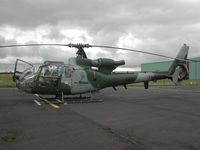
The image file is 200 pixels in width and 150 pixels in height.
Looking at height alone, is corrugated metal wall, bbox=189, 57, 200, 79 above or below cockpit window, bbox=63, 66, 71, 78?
above

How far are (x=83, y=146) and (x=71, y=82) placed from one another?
28.0 ft

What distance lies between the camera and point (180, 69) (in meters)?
16.7

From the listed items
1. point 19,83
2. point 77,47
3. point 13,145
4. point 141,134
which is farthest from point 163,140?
point 19,83

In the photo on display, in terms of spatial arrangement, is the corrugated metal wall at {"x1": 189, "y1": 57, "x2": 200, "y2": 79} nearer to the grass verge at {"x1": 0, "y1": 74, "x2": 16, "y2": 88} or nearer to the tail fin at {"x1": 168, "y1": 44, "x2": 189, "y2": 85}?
the tail fin at {"x1": 168, "y1": 44, "x2": 189, "y2": 85}

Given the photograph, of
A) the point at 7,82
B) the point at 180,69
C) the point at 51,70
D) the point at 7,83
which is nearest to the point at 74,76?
the point at 51,70

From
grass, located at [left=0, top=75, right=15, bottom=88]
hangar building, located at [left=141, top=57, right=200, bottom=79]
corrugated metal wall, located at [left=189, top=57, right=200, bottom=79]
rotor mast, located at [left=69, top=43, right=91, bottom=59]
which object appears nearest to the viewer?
rotor mast, located at [left=69, top=43, right=91, bottom=59]

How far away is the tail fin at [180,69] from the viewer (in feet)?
52.7

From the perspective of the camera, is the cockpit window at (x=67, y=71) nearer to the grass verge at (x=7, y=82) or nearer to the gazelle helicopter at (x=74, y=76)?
the gazelle helicopter at (x=74, y=76)

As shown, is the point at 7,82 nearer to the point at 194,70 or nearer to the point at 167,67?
the point at 194,70

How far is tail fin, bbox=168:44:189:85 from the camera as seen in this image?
16062mm

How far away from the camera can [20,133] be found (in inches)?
208

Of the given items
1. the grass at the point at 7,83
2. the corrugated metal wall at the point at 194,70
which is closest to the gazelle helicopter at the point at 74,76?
the grass at the point at 7,83

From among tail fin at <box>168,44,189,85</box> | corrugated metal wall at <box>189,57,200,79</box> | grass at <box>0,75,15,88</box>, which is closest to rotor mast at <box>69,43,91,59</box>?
tail fin at <box>168,44,189,85</box>

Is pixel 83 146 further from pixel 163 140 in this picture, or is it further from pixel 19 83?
pixel 19 83
